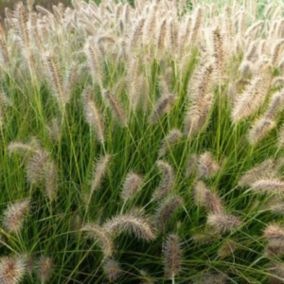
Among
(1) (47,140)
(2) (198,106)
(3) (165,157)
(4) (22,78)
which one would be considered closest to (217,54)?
(2) (198,106)

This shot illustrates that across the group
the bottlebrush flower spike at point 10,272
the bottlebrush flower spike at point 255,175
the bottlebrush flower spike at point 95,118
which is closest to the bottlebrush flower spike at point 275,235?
the bottlebrush flower spike at point 255,175

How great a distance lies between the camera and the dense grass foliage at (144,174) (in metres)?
1.94

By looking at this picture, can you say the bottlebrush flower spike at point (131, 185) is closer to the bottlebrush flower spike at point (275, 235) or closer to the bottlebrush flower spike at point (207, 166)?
the bottlebrush flower spike at point (207, 166)

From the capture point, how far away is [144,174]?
2.44 meters

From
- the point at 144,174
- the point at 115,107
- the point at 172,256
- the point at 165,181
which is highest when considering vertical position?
the point at 115,107

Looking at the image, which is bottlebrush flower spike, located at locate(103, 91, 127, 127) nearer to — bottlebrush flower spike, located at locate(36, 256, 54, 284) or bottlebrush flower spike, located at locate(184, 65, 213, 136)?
bottlebrush flower spike, located at locate(184, 65, 213, 136)

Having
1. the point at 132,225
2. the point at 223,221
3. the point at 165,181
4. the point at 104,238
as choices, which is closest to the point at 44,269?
the point at 104,238

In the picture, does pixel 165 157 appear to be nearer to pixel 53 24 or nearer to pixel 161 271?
pixel 161 271

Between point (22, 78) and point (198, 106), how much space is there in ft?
3.76

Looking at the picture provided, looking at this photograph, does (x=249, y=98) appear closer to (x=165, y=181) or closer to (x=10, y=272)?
(x=165, y=181)

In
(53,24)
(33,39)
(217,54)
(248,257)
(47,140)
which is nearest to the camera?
(217,54)

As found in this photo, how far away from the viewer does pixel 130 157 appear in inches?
98.3

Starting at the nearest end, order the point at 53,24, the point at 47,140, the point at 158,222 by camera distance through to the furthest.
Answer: the point at 158,222 → the point at 47,140 → the point at 53,24

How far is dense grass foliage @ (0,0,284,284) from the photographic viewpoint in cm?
194
